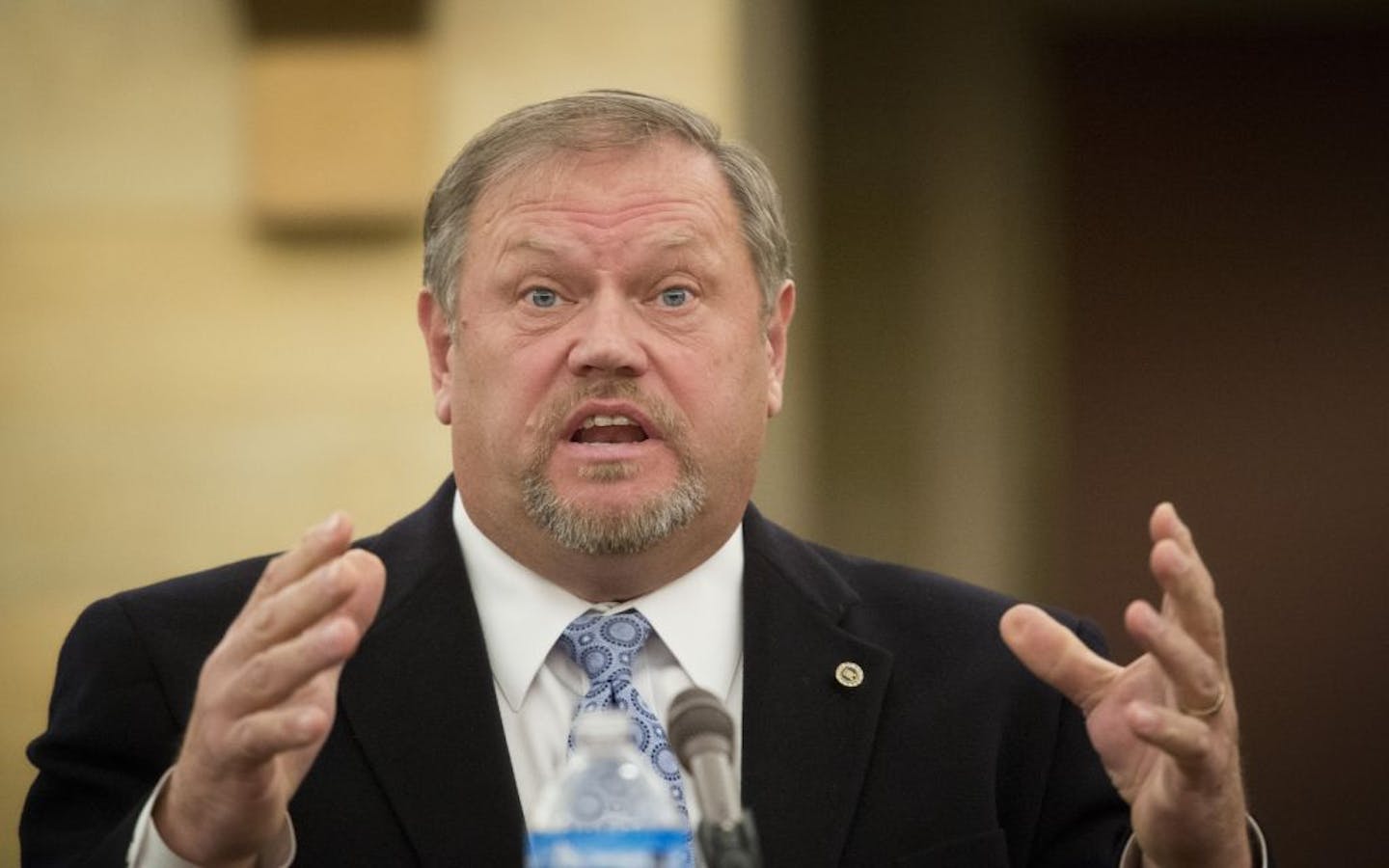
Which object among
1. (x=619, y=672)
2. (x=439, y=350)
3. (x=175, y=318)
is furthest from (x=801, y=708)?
(x=175, y=318)

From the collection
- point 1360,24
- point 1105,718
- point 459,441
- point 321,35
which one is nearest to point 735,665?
point 459,441

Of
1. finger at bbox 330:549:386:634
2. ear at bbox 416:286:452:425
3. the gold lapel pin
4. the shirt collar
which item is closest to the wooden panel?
ear at bbox 416:286:452:425

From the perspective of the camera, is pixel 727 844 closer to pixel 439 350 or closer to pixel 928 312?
pixel 439 350

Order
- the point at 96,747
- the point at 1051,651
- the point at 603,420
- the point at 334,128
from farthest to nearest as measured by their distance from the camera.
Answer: the point at 334,128
the point at 603,420
the point at 96,747
the point at 1051,651

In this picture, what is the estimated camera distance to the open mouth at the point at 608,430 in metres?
3.03

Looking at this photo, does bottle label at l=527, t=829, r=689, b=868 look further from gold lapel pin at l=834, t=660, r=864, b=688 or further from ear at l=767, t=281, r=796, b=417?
ear at l=767, t=281, r=796, b=417

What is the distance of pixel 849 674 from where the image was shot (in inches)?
122

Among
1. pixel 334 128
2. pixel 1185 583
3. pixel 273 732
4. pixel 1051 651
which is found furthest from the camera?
pixel 334 128

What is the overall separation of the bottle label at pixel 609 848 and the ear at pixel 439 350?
1.35 metres

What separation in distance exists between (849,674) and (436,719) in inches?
23.9

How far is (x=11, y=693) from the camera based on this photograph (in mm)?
5602

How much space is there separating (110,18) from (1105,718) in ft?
12.8

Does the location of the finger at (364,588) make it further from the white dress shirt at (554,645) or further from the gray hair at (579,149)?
the gray hair at (579,149)

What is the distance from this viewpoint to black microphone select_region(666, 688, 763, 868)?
6.32 ft
